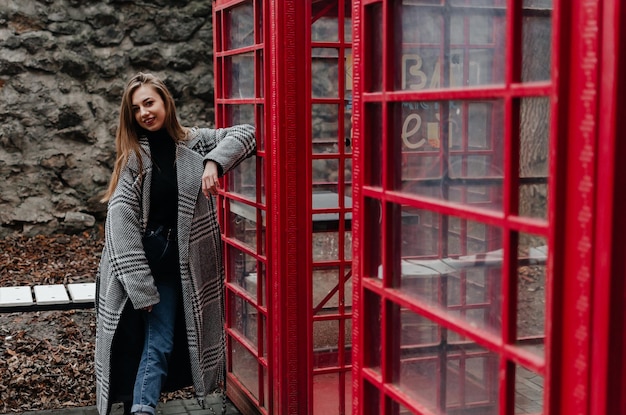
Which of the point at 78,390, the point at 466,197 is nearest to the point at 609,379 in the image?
the point at 466,197

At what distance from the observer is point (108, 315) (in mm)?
4199

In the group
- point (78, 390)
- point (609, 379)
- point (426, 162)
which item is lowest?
point (78, 390)

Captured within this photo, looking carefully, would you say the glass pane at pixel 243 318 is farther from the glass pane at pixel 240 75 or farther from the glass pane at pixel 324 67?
the glass pane at pixel 324 67

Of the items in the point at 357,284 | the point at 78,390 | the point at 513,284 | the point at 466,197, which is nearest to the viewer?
the point at 513,284

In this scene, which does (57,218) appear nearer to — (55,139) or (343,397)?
(55,139)

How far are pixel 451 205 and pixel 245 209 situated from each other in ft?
8.17

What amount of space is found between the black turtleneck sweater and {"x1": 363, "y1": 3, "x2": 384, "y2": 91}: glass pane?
1.67 m

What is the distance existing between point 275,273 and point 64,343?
2326 mm

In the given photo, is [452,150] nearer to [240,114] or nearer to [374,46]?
[374,46]

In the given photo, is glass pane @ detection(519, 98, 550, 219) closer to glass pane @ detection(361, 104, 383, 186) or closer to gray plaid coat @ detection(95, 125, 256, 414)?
glass pane @ detection(361, 104, 383, 186)

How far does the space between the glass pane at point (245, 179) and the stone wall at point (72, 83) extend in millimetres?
3616

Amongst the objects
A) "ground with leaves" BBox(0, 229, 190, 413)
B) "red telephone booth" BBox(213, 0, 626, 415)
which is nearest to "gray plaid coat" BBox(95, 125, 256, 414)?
"red telephone booth" BBox(213, 0, 626, 415)

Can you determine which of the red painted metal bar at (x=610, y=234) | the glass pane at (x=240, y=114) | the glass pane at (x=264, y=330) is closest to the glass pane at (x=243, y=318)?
the glass pane at (x=264, y=330)

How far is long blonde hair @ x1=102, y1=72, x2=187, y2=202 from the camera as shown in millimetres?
4137
